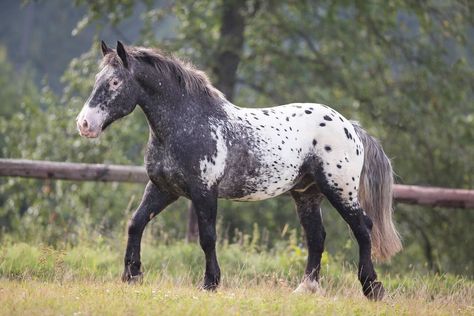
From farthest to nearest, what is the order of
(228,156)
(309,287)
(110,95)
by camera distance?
(309,287)
(228,156)
(110,95)

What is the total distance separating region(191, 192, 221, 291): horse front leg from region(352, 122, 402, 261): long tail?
1.65 metres

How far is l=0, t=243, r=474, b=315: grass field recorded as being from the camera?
181 inches

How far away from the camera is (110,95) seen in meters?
5.41

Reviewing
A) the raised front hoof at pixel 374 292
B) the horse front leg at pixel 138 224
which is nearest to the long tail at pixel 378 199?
the raised front hoof at pixel 374 292

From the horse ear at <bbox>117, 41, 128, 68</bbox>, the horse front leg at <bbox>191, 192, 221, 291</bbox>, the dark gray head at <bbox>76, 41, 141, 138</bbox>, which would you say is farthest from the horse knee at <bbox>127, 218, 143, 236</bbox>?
the horse ear at <bbox>117, 41, 128, 68</bbox>

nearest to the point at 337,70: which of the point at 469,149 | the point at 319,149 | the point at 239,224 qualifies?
the point at 469,149

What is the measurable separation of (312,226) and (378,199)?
0.67 meters

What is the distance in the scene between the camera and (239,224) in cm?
1456

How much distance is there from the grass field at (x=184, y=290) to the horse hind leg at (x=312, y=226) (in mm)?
233

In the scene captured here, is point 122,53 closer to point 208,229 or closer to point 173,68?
point 173,68

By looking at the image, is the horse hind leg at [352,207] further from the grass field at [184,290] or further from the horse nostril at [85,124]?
the horse nostril at [85,124]

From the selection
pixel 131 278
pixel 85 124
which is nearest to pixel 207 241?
pixel 131 278

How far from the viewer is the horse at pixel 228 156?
5496mm

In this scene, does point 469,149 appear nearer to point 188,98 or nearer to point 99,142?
point 99,142
